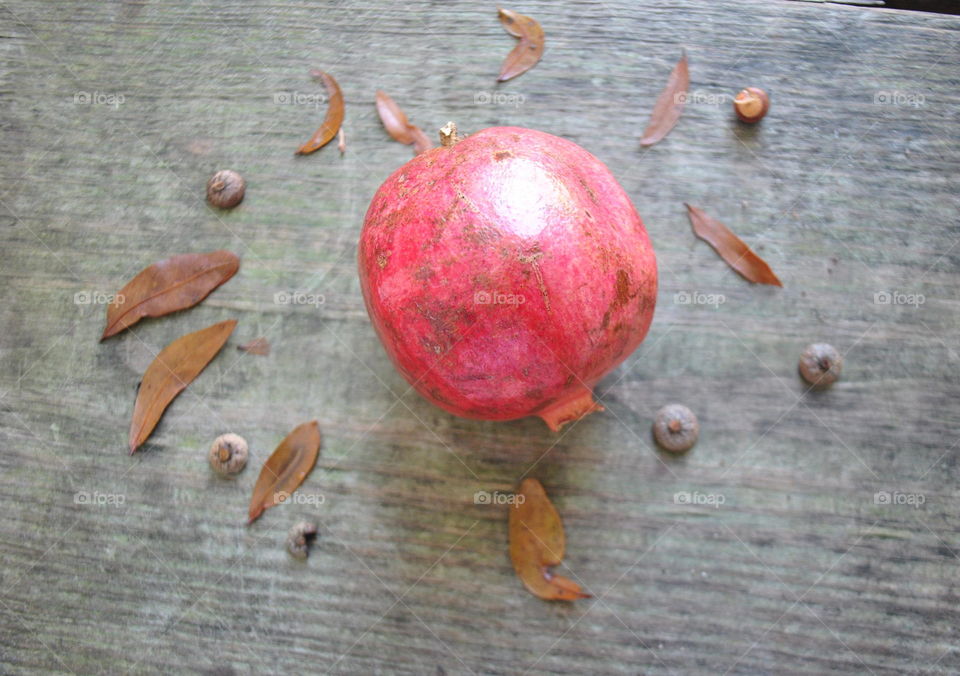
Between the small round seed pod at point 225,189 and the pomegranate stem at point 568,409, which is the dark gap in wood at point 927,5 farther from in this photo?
the small round seed pod at point 225,189

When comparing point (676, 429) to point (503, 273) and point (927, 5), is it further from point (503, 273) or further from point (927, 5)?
point (927, 5)

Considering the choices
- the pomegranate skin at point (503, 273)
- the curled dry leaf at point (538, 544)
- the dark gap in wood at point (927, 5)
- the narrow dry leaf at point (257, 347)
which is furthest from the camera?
the dark gap in wood at point (927, 5)

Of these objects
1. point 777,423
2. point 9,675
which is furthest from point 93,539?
point 777,423

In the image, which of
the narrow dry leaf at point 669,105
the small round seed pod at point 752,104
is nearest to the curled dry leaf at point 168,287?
the narrow dry leaf at point 669,105

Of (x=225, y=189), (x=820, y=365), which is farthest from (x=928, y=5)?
(x=225, y=189)

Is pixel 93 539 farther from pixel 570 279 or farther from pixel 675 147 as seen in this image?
pixel 675 147
